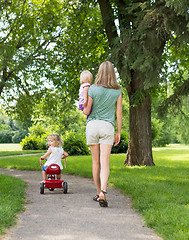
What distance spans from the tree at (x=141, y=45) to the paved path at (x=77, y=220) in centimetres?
409

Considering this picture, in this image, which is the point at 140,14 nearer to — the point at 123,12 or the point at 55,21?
the point at 123,12

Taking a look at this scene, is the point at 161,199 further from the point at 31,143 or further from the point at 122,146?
the point at 31,143

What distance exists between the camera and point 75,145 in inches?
743

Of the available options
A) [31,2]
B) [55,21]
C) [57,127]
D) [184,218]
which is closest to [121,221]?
[184,218]

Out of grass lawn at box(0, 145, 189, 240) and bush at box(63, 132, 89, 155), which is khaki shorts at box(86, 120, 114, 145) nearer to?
grass lawn at box(0, 145, 189, 240)

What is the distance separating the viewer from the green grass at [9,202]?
3.94 metres

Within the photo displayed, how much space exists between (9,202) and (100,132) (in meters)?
1.80

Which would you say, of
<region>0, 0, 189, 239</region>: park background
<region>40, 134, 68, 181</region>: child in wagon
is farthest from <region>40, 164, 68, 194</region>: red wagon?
<region>0, 0, 189, 239</region>: park background

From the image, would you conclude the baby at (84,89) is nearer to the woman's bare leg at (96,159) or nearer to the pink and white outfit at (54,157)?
the woman's bare leg at (96,159)

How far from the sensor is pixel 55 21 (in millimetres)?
14961

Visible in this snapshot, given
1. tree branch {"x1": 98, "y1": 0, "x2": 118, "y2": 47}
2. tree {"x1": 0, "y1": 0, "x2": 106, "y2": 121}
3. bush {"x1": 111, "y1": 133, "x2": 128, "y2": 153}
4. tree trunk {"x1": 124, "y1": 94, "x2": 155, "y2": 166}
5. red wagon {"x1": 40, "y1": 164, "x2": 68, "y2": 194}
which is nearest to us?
red wagon {"x1": 40, "y1": 164, "x2": 68, "y2": 194}

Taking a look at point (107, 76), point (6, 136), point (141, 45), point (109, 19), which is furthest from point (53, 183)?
point (6, 136)

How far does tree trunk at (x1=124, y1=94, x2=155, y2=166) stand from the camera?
35.0 feet

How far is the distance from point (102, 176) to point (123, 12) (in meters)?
6.93
